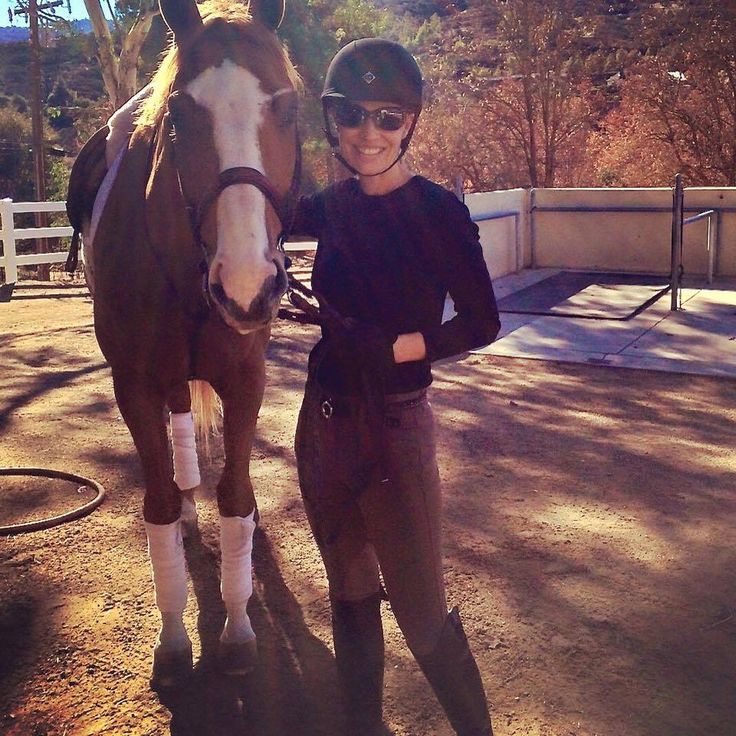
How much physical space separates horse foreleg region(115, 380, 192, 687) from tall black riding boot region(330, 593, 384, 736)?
767mm

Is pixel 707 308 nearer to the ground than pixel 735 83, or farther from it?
nearer to the ground

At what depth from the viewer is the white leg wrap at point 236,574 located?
2623 millimetres

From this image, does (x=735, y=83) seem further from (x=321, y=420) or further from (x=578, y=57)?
(x=321, y=420)

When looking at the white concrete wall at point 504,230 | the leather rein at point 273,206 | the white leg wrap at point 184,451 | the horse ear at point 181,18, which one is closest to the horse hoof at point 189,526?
the white leg wrap at point 184,451

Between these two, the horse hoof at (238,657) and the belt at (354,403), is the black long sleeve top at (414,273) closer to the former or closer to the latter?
the belt at (354,403)

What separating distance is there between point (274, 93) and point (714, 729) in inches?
80.9

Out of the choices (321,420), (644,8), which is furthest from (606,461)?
(644,8)

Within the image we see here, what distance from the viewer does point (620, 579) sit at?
9.92ft

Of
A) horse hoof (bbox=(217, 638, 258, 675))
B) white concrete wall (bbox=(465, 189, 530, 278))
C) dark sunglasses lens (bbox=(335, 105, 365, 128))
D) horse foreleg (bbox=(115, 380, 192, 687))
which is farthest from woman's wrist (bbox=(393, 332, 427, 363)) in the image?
white concrete wall (bbox=(465, 189, 530, 278))

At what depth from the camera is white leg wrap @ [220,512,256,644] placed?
2.62 meters

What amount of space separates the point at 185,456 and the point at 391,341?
2.13 meters

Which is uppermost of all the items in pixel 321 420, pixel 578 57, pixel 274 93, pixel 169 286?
pixel 578 57

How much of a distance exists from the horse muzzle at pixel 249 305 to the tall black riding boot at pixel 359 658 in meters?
0.76

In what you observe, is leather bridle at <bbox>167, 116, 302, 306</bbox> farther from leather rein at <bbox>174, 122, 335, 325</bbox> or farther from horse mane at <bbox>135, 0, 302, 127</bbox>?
horse mane at <bbox>135, 0, 302, 127</bbox>
